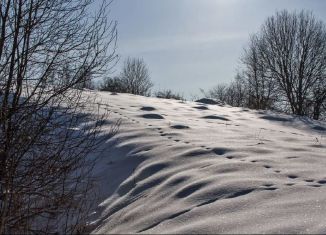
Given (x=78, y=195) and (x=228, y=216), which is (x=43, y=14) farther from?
(x=228, y=216)

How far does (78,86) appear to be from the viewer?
200 inches

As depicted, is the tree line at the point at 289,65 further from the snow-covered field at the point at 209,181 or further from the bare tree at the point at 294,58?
the snow-covered field at the point at 209,181

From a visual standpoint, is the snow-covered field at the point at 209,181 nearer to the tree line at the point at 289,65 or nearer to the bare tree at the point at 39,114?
the bare tree at the point at 39,114

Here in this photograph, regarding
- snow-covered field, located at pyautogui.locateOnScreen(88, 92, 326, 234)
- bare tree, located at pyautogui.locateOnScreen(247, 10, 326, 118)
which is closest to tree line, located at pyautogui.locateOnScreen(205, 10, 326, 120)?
bare tree, located at pyautogui.locateOnScreen(247, 10, 326, 118)

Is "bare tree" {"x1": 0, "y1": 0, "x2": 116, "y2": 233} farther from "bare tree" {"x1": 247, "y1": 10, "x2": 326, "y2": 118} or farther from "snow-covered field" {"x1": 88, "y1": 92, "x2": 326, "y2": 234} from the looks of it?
"bare tree" {"x1": 247, "y1": 10, "x2": 326, "y2": 118}

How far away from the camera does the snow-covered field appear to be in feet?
10.4

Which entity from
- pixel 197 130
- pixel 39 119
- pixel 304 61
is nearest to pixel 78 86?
pixel 39 119

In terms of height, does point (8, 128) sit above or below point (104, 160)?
above

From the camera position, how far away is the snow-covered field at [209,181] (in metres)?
3.16

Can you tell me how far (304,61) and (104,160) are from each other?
24589 mm

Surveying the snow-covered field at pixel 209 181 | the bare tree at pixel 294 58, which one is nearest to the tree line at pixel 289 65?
the bare tree at pixel 294 58

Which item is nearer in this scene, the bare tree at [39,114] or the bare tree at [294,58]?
the bare tree at [39,114]

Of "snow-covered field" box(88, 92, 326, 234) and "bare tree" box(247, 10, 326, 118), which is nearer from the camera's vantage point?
"snow-covered field" box(88, 92, 326, 234)

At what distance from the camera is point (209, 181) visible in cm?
401
